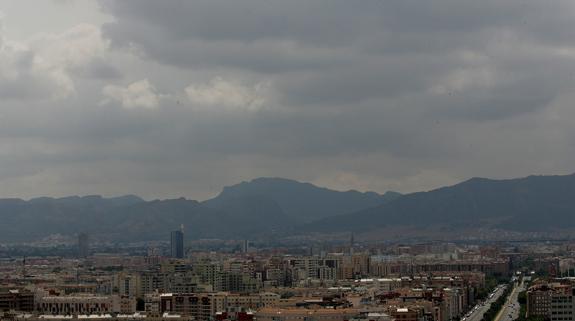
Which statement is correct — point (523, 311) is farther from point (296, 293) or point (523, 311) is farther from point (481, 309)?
point (296, 293)

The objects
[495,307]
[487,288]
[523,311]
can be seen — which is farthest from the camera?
[487,288]

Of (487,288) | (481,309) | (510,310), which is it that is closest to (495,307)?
(510,310)

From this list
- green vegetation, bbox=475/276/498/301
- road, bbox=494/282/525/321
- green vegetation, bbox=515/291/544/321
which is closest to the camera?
green vegetation, bbox=515/291/544/321

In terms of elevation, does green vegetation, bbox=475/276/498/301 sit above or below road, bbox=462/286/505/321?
above

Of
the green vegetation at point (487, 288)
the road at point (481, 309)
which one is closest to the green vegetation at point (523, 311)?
the road at point (481, 309)

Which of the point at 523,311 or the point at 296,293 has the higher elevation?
the point at 296,293

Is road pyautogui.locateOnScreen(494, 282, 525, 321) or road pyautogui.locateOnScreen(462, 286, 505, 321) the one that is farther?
road pyautogui.locateOnScreen(462, 286, 505, 321)

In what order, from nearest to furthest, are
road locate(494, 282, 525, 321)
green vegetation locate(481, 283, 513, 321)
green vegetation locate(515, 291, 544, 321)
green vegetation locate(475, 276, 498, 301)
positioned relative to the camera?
1. green vegetation locate(515, 291, 544, 321)
2. road locate(494, 282, 525, 321)
3. green vegetation locate(481, 283, 513, 321)
4. green vegetation locate(475, 276, 498, 301)

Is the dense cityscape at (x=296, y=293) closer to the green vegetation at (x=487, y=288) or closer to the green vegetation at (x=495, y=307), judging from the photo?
the green vegetation at (x=487, y=288)

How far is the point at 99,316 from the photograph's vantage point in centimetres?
6544

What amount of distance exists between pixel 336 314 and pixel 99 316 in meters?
11.1

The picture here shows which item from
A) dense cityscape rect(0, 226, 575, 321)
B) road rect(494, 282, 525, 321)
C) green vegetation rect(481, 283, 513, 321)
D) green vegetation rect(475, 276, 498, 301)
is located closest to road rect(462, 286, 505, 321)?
dense cityscape rect(0, 226, 575, 321)

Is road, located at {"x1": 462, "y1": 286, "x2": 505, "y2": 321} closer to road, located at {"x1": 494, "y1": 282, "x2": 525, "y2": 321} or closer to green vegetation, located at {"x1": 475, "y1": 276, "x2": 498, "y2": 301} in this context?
green vegetation, located at {"x1": 475, "y1": 276, "x2": 498, "y2": 301}

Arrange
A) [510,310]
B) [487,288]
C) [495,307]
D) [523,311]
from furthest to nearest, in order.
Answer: [487,288] < [495,307] < [510,310] < [523,311]
